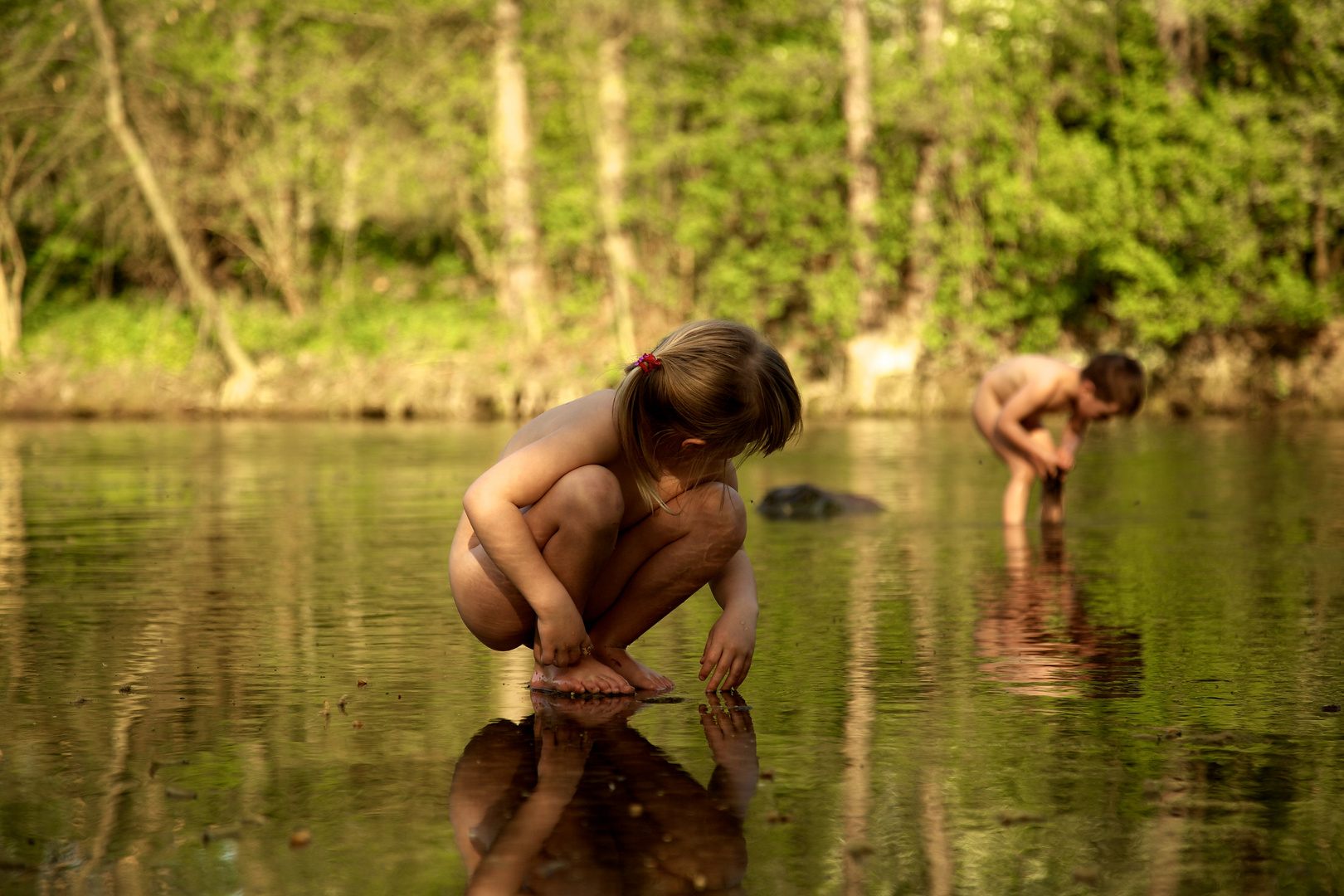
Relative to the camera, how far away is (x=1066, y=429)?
10055 mm

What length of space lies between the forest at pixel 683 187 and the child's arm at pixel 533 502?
1944cm

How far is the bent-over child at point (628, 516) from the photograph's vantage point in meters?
3.96

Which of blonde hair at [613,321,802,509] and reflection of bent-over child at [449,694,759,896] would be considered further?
blonde hair at [613,321,802,509]

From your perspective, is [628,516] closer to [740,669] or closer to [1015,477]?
[740,669]

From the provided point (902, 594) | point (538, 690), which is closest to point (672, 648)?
point (538, 690)

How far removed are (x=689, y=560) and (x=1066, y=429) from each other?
6.19 metres

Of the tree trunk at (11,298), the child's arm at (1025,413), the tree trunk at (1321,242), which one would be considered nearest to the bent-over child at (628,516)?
the child's arm at (1025,413)

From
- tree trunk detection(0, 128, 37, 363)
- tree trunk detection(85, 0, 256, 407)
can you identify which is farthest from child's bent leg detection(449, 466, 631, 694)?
tree trunk detection(0, 128, 37, 363)

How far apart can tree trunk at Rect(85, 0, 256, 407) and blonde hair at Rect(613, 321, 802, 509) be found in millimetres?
23771

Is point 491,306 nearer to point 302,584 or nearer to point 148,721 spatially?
point 302,584

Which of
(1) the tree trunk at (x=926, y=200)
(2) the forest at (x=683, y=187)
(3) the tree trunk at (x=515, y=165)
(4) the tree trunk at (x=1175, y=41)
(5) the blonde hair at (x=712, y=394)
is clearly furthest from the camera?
(3) the tree trunk at (x=515, y=165)

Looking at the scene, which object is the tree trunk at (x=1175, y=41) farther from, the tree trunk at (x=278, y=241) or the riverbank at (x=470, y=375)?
the tree trunk at (x=278, y=241)

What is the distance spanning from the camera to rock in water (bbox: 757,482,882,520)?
1024cm

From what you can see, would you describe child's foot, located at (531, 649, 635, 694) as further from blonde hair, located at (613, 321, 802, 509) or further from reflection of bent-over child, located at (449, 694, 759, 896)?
blonde hair, located at (613, 321, 802, 509)
